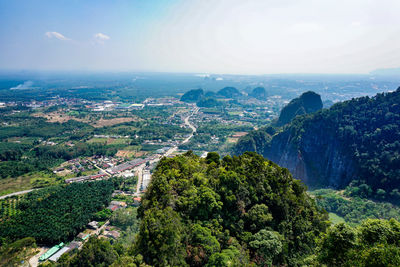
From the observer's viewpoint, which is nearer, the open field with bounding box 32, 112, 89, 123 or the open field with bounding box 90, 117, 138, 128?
the open field with bounding box 90, 117, 138, 128

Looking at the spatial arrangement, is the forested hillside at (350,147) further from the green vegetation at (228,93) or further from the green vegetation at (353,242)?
the green vegetation at (228,93)

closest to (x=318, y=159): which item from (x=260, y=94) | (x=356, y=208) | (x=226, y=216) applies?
(x=356, y=208)

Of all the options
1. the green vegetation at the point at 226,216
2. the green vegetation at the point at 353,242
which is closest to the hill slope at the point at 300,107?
the green vegetation at the point at 226,216

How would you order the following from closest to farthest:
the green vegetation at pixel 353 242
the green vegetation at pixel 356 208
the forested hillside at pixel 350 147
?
1. the green vegetation at pixel 353 242
2. the green vegetation at pixel 356 208
3. the forested hillside at pixel 350 147

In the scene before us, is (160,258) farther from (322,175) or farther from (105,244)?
(322,175)

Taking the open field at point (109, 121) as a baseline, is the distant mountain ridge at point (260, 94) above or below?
above

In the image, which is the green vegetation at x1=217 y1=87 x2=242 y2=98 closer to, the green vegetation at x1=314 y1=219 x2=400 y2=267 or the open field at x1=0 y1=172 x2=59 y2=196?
the open field at x1=0 y1=172 x2=59 y2=196

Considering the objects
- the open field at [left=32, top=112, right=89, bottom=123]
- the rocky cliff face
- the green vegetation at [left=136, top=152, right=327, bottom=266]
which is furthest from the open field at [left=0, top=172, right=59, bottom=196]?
the open field at [left=32, top=112, right=89, bottom=123]

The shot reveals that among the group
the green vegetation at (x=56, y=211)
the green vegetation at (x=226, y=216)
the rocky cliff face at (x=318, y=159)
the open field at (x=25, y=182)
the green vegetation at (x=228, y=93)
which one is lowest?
the open field at (x=25, y=182)
